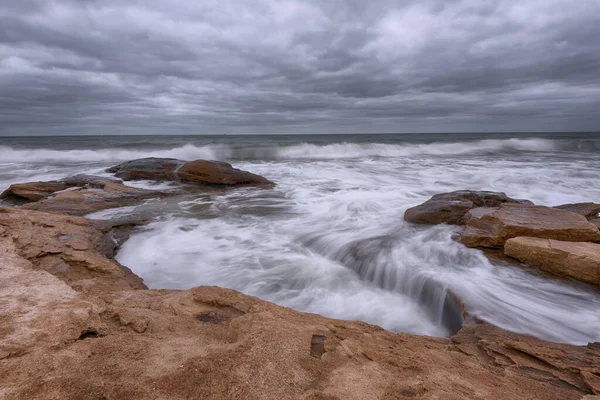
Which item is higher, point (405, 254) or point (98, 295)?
point (98, 295)

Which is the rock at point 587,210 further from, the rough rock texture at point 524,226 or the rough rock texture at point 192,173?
the rough rock texture at point 192,173

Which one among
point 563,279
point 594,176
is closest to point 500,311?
point 563,279

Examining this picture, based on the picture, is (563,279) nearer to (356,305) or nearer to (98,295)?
(356,305)

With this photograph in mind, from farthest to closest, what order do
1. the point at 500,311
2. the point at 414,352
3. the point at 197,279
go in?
1. the point at 197,279
2. the point at 500,311
3. the point at 414,352

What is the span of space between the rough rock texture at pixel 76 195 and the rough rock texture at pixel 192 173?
5.49 feet

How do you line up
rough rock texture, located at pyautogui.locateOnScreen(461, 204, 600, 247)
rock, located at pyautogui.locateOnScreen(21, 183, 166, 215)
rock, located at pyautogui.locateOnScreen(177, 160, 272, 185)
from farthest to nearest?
rock, located at pyautogui.locateOnScreen(177, 160, 272, 185) < rock, located at pyautogui.locateOnScreen(21, 183, 166, 215) < rough rock texture, located at pyautogui.locateOnScreen(461, 204, 600, 247)

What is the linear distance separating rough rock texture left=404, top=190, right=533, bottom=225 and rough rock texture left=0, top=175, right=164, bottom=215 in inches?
238

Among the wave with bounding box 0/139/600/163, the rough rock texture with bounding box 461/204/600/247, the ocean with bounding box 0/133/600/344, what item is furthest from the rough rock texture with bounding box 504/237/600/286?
the wave with bounding box 0/139/600/163

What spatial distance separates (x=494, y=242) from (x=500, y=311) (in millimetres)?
1560

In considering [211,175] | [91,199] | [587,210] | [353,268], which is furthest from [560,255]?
[211,175]

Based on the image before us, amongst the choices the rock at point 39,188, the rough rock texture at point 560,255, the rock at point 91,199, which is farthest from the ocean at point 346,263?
Answer: the rock at point 39,188

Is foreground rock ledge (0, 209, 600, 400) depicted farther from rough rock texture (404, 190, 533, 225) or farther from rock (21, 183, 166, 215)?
rock (21, 183, 166, 215)

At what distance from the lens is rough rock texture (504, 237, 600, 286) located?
3584 mm

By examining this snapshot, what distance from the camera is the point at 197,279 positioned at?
14.0 feet
